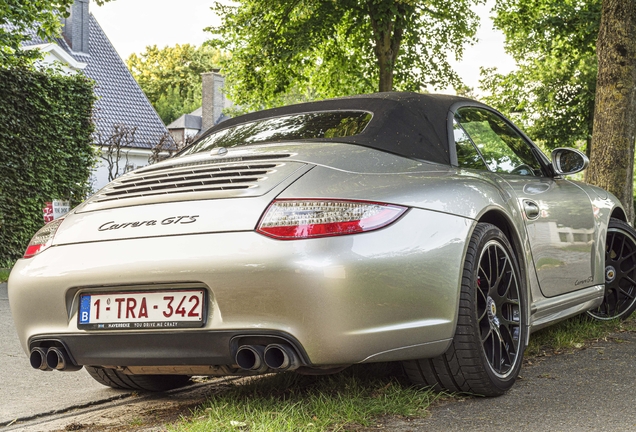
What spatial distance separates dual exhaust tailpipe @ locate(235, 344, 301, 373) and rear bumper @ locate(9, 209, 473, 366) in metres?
0.04

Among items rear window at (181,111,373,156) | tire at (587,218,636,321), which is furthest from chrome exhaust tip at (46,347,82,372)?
tire at (587,218,636,321)

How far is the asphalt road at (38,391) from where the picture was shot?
161 inches

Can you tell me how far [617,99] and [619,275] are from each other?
3024 mm

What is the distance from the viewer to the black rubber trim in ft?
10.0

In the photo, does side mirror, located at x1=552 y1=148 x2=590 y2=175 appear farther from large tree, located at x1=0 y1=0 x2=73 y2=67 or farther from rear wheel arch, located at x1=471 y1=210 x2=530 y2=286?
large tree, located at x1=0 y1=0 x2=73 y2=67

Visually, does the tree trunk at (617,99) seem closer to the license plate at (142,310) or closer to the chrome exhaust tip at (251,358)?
the chrome exhaust tip at (251,358)

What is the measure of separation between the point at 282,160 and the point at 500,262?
1.19 meters

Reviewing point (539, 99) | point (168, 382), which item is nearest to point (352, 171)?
point (168, 382)

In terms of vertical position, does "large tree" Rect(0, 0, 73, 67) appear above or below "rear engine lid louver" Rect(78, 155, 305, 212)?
above

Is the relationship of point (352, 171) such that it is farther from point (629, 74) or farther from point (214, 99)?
point (214, 99)

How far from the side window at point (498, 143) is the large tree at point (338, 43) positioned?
521 inches

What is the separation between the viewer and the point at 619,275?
5.67m

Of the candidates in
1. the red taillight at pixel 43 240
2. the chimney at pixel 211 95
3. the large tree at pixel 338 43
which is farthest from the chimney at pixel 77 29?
the red taillight at pixel 43 240

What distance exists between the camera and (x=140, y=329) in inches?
126
